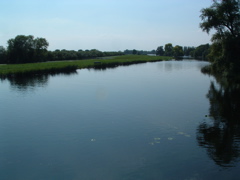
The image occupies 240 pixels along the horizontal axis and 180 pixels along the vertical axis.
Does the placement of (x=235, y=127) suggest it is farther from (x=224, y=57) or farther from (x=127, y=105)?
(x=224, y=57)

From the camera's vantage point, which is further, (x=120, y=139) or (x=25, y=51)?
(x=25, y=51)

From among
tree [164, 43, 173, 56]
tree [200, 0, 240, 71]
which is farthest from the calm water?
tree [164, 43, 173, 56]

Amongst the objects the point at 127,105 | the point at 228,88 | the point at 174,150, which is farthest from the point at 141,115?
the point at 228,88

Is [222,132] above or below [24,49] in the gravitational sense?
below

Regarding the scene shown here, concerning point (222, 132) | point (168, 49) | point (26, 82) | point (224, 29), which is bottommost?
point (222, 132)

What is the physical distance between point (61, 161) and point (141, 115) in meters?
10.1

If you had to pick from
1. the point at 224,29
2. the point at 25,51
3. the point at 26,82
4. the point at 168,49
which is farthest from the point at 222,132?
the point at 168,49

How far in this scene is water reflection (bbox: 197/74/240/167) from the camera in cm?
1344

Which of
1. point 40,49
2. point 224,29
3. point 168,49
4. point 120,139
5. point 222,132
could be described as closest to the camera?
point 120,139

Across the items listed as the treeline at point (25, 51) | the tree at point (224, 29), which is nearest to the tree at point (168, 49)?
the treeline at point (25, 51)

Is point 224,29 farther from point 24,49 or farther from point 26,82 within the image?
point 24,49

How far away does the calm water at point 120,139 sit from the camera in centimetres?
1195

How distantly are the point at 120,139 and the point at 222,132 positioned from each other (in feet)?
26.6

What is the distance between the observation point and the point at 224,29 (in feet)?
120
